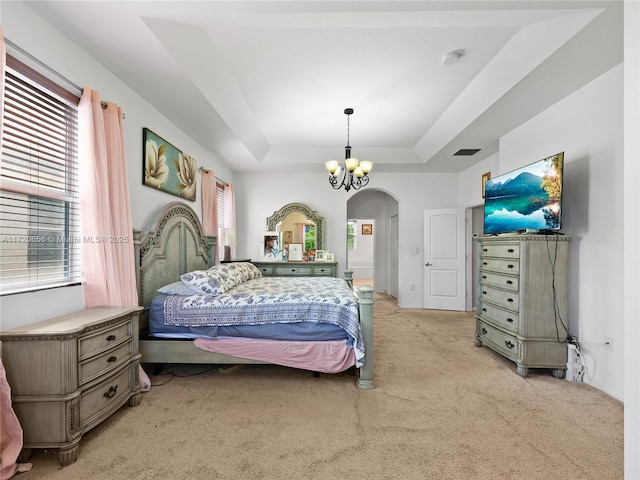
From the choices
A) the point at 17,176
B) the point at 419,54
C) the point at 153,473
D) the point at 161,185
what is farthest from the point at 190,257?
the point at 419,54

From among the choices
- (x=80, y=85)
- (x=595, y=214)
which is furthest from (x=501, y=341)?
(x=80, y=85)

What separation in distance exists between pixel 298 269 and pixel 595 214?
3778mm

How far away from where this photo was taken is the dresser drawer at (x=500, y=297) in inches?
110

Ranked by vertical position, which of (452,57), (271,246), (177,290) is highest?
(452,57)

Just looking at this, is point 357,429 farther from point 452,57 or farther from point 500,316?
point 452,57

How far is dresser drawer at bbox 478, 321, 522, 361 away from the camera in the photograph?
272 cm

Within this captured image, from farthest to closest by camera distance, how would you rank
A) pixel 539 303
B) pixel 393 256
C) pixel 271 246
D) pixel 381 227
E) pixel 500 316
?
pixel 381 227 < pixel 393 256 < pixel 271 246 < pixel 500 316 < pixel 539 303

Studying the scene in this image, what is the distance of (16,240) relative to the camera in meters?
1.68

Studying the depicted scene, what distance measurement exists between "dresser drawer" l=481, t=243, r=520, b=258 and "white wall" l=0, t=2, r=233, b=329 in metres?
3.60

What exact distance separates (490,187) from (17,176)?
4.12m

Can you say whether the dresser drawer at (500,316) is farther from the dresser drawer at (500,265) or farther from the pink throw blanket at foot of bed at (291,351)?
the pink throw blanket at foot of bed at (291,351)

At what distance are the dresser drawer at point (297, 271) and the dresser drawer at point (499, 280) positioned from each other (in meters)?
2.62

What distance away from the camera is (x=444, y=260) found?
17.6 feet

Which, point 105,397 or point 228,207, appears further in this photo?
point 228,207
